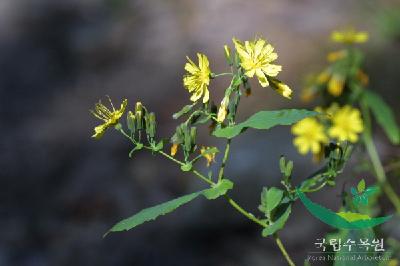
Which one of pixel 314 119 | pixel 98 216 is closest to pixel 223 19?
pixel 98 216

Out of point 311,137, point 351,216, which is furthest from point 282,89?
point 311,137

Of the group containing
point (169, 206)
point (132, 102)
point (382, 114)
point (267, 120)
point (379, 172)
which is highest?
point (267, 120)

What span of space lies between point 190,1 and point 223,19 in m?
0.45

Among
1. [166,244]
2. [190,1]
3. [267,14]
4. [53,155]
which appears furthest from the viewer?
[190,1]

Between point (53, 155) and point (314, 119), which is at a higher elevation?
point (314, 119)

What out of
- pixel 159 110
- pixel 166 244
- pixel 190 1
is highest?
pixel 190 1

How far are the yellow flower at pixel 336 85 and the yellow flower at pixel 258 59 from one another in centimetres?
59

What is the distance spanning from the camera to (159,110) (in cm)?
420

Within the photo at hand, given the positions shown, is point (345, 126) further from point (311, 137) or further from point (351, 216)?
point (351, 216)

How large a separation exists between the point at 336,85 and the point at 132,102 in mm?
2544

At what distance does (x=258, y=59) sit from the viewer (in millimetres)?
1261

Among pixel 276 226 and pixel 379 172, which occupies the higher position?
pixel 276 226

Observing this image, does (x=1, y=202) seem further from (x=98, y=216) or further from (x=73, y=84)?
(x=73, y=84)

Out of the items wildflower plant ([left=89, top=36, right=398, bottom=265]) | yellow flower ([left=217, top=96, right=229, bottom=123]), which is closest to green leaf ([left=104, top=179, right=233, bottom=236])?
wildflower plant ([left=89, top=36, right=398, bottom=265])
